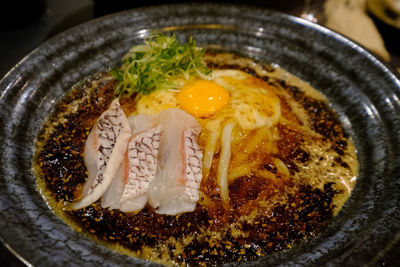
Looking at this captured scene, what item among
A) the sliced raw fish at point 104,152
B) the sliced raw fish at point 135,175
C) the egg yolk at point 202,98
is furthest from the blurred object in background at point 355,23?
the sliced raw fish at point 104,152

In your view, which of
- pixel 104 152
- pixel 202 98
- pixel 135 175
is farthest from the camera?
pixel 202 98

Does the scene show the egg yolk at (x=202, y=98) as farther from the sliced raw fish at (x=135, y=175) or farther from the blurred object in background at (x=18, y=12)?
the blurred object in background at (x=18, y=12)

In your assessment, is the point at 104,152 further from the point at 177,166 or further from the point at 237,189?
→ the point at 237,189

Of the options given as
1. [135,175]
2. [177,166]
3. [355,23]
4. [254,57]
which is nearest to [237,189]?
[177,166]

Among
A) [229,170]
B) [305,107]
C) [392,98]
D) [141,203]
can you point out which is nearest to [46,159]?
[141,203]

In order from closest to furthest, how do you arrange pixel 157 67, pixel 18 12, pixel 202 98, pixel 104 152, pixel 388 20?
pixel 104 152 → pixel 202 98 → pixel 157 67 → pixel 18 12 → pixel 388 20

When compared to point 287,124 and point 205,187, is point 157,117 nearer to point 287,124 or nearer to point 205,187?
point 205,187

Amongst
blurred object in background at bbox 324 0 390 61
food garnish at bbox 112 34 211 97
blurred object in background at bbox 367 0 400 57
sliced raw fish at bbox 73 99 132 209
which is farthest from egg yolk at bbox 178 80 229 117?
blurred object in background at bbox 367 0 400 57

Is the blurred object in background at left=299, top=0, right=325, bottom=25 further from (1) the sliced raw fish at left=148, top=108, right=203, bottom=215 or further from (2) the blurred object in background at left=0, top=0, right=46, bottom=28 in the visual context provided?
(2) the blurred object in background at left=0, top=0, right=46, bottom=28
